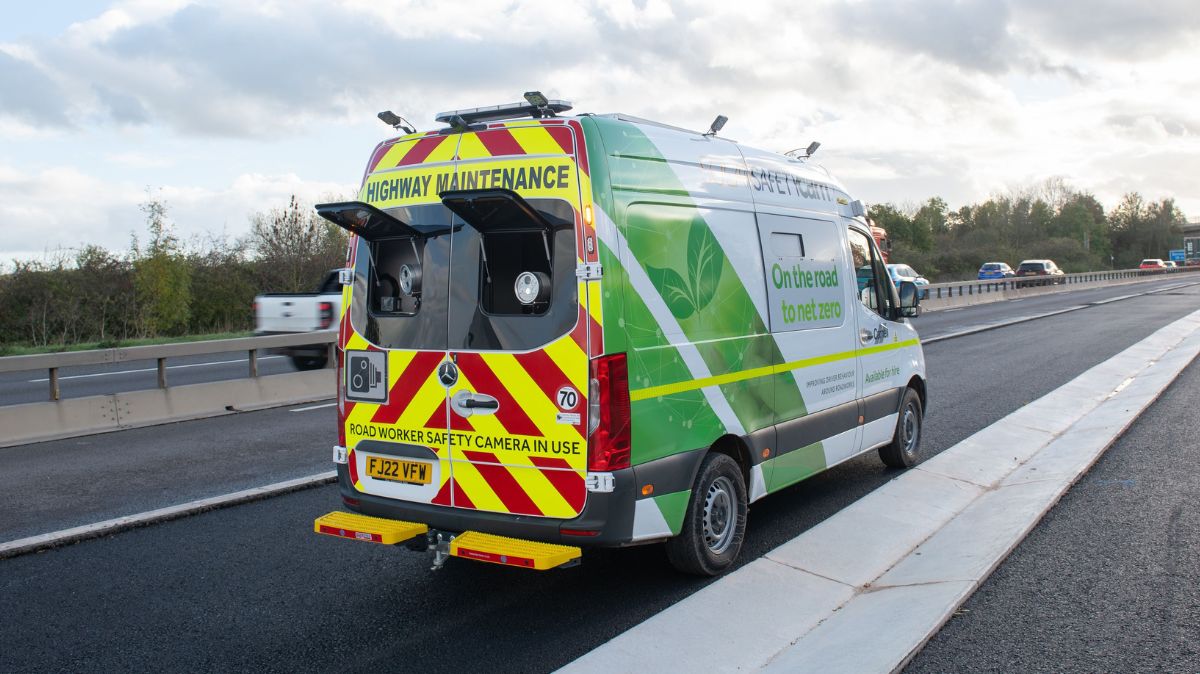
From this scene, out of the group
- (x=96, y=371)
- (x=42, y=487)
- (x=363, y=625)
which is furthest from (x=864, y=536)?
(x=96, y=371)

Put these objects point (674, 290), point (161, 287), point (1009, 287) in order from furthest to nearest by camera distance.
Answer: point (1009, 287) → point (161, 287) → point (674, 290)

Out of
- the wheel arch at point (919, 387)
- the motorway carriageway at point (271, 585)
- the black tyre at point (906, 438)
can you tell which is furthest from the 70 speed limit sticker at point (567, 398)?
the wheel arch at point (919, 387)

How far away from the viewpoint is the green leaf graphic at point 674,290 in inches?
195

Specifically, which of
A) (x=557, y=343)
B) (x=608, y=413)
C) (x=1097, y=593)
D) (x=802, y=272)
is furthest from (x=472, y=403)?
(x=1097, y=593)

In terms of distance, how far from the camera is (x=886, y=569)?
5621 millimetres

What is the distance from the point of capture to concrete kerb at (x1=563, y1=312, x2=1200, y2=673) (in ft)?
14.2

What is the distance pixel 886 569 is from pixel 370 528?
3023 mm

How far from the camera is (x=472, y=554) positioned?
4.66 metres

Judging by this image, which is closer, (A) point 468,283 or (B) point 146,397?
(A) point 468,283

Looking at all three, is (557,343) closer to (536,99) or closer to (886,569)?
(536,99)

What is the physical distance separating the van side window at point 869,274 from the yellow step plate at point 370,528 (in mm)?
4020

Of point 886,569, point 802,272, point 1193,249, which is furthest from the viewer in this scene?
point 1193,249

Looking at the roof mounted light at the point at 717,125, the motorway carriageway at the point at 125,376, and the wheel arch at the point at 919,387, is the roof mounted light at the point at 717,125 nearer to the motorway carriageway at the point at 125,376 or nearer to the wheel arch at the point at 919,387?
the wheel arch at the point at 919,387

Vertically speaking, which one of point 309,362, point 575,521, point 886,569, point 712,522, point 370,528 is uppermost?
point 309,362
